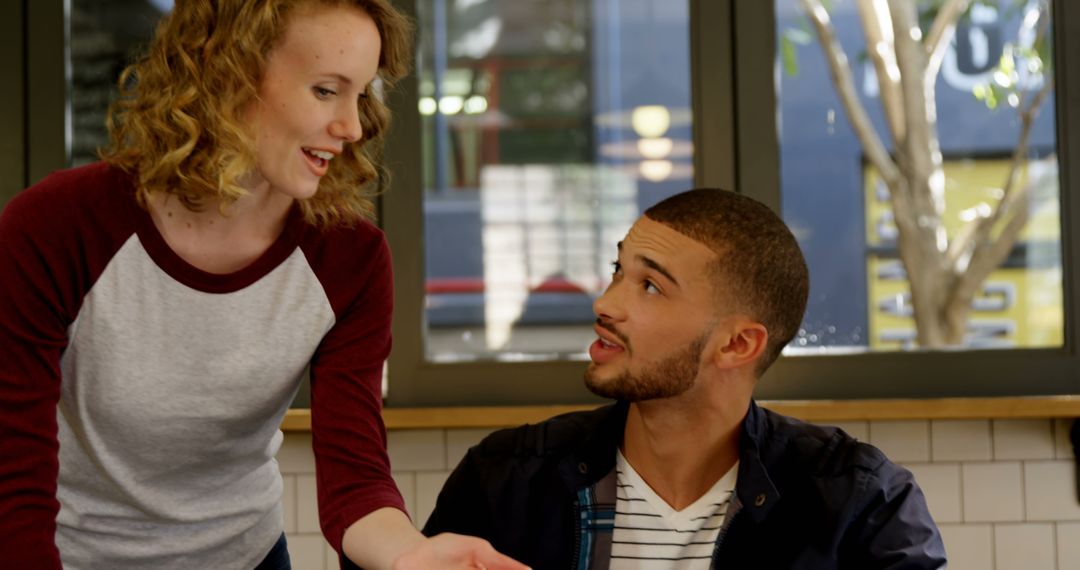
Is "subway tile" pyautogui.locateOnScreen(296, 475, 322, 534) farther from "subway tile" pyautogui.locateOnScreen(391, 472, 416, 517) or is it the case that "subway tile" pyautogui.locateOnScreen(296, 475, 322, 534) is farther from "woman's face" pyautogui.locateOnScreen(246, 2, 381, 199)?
"woman's face" pyautogui.locateOnScreen(246, 2, 381, 199)

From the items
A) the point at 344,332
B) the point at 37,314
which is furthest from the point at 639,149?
the point at 37,314

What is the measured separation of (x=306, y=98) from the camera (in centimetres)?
143

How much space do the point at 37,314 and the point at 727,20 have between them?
2.07m

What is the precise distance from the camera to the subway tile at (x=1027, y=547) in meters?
2.88

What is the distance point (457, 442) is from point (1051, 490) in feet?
4.52

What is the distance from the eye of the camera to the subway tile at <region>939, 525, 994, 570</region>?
288 cm

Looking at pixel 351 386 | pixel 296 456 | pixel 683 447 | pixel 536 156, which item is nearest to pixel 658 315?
pixel 683 447

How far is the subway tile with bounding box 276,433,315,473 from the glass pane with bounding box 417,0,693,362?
1.57ft

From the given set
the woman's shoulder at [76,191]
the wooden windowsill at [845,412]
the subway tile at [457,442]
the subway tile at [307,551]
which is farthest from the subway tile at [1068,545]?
the woman's shoulder at [76,191]

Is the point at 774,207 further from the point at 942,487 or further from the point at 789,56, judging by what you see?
the point at 942,487

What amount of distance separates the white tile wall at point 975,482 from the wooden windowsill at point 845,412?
0.28ft

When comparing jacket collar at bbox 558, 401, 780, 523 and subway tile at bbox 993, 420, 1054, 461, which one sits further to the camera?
subway tile at bbox 993, 420, 1054, 461

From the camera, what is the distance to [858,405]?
280cm

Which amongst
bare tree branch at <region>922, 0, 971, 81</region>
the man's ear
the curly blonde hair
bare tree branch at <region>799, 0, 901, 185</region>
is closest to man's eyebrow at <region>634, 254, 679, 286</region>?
the man's ear
